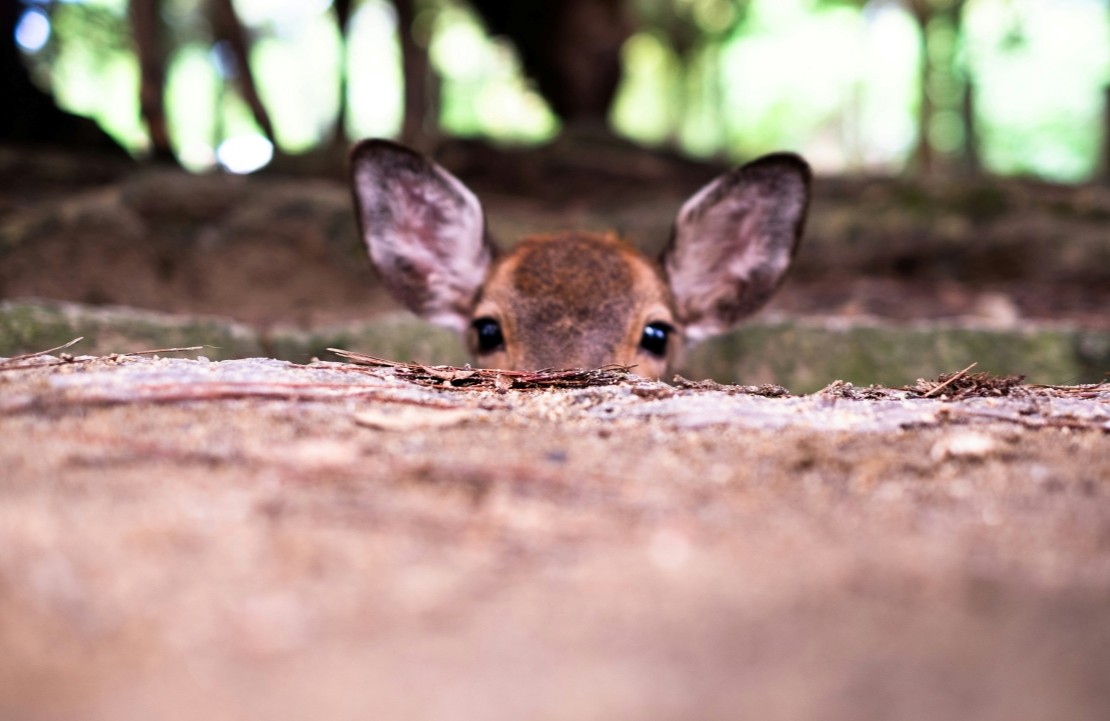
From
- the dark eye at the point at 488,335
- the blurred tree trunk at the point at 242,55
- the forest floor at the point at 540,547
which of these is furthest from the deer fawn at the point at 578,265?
the blurred tree trunk at the point at 242,55

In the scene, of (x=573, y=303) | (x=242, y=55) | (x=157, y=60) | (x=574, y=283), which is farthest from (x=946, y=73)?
(x=573, y=303)

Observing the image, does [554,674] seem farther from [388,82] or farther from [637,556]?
[388,82]

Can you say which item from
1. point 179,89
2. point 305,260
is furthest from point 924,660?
point 179,89

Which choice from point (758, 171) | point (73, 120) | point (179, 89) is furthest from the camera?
point (179, 89)

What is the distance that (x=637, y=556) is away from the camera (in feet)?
3.42

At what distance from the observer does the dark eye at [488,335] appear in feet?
11.3

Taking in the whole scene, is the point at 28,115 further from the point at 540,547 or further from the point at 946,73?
the point at 946,73

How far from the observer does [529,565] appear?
101cm

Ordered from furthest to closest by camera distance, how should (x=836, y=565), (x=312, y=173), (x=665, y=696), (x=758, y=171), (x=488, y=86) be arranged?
(x=488, y=86), (x=312, y=173), (x=758, y=171), (x=836, y=565), (x=665, y=696)

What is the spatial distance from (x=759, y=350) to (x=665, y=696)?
3730 mm

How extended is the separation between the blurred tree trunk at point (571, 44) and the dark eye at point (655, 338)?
6808 mm

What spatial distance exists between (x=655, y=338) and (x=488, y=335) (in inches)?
26.9

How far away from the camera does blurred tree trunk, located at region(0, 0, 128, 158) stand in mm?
6375

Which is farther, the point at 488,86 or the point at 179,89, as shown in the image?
the point at 488,86
